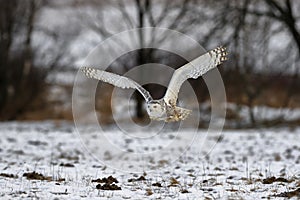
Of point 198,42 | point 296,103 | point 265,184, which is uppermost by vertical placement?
point 198,42

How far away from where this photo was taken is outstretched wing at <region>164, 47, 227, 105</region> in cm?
759

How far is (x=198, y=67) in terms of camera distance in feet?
25.1

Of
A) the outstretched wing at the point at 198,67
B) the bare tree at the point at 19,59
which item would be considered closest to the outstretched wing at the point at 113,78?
the outstretched wing at the point at 198,67

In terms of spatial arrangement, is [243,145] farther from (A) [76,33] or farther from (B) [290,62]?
(A) [76,33]

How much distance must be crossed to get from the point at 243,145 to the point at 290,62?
6.23 meters

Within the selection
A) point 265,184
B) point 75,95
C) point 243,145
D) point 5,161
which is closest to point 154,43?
point 75,95

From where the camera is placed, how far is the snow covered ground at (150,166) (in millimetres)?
6246

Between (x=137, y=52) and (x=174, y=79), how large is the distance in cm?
1595

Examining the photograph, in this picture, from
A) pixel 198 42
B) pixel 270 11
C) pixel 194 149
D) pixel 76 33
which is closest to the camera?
pixel 194 149

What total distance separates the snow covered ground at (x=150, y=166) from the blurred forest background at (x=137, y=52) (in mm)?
3216

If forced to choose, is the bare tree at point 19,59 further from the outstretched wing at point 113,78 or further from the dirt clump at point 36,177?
the dirt clump at point 36,177

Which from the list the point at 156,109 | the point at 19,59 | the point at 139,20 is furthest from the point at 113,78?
the point at 19,59

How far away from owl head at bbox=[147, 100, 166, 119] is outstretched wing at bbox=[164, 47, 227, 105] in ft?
0.41

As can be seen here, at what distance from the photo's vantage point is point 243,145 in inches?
494
